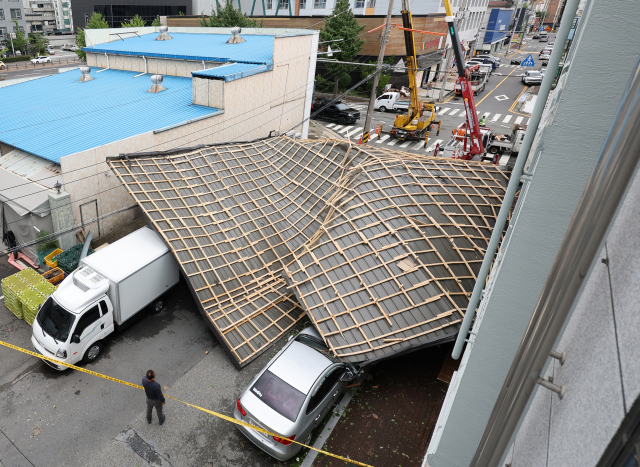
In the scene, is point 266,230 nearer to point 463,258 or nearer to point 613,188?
point 463,258

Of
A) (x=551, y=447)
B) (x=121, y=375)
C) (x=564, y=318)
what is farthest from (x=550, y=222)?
(x=121, y=375)

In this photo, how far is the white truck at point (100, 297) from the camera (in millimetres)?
11406

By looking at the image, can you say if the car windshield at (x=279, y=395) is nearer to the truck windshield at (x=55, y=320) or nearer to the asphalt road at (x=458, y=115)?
the truck windshield at (x=55, y=320)

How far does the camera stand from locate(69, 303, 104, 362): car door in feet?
37.3

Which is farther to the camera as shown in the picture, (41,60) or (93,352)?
(41,60)

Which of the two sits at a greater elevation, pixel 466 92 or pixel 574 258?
pixel 574 258

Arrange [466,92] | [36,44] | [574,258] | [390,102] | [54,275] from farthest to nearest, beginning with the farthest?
1. [36,44]
2. [390,102]
3. [466,92]
4. [54,275]
5. [574,258]

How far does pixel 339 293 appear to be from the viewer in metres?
12.2

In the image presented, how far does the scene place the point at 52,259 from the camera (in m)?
15.7

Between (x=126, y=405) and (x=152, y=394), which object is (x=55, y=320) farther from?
(x=152, y=394)

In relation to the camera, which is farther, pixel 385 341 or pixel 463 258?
pixel 463 258

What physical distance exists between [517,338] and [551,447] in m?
1.69

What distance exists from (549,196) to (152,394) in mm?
9624

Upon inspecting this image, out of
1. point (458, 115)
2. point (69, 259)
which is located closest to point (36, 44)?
point (458, 115)
